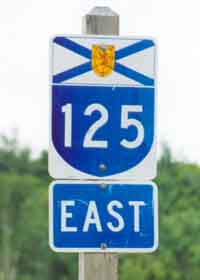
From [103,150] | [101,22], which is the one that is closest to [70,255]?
[101,22]

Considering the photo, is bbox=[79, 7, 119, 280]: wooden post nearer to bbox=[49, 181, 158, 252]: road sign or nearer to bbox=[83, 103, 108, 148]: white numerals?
bbox=[49, 181, 158, 252]: road sign

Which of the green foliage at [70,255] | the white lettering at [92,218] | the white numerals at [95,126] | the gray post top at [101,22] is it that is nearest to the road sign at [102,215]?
the white lettering at [92,218]

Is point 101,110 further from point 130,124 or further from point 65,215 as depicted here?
point 65,215

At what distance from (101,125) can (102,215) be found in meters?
0.34

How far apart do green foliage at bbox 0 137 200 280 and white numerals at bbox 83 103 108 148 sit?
7071 cm

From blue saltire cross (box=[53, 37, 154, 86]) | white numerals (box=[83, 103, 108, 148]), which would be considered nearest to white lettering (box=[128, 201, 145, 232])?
white numerals (box=[83, 103, 108, 148])

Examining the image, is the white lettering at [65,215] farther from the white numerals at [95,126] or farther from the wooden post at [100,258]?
the white numerals at [95,126]

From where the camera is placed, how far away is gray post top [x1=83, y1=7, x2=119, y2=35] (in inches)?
256

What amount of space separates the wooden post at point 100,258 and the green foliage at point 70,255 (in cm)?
7052

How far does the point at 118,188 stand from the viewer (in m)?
6.38

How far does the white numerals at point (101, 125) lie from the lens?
20.6 ft

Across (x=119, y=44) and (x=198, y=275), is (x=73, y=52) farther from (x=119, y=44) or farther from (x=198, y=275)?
(x=198, y=275)

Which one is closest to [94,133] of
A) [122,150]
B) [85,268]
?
[122,150]

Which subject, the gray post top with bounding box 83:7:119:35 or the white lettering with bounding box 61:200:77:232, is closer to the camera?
the white lettering with bounding box 61:200:77:232
